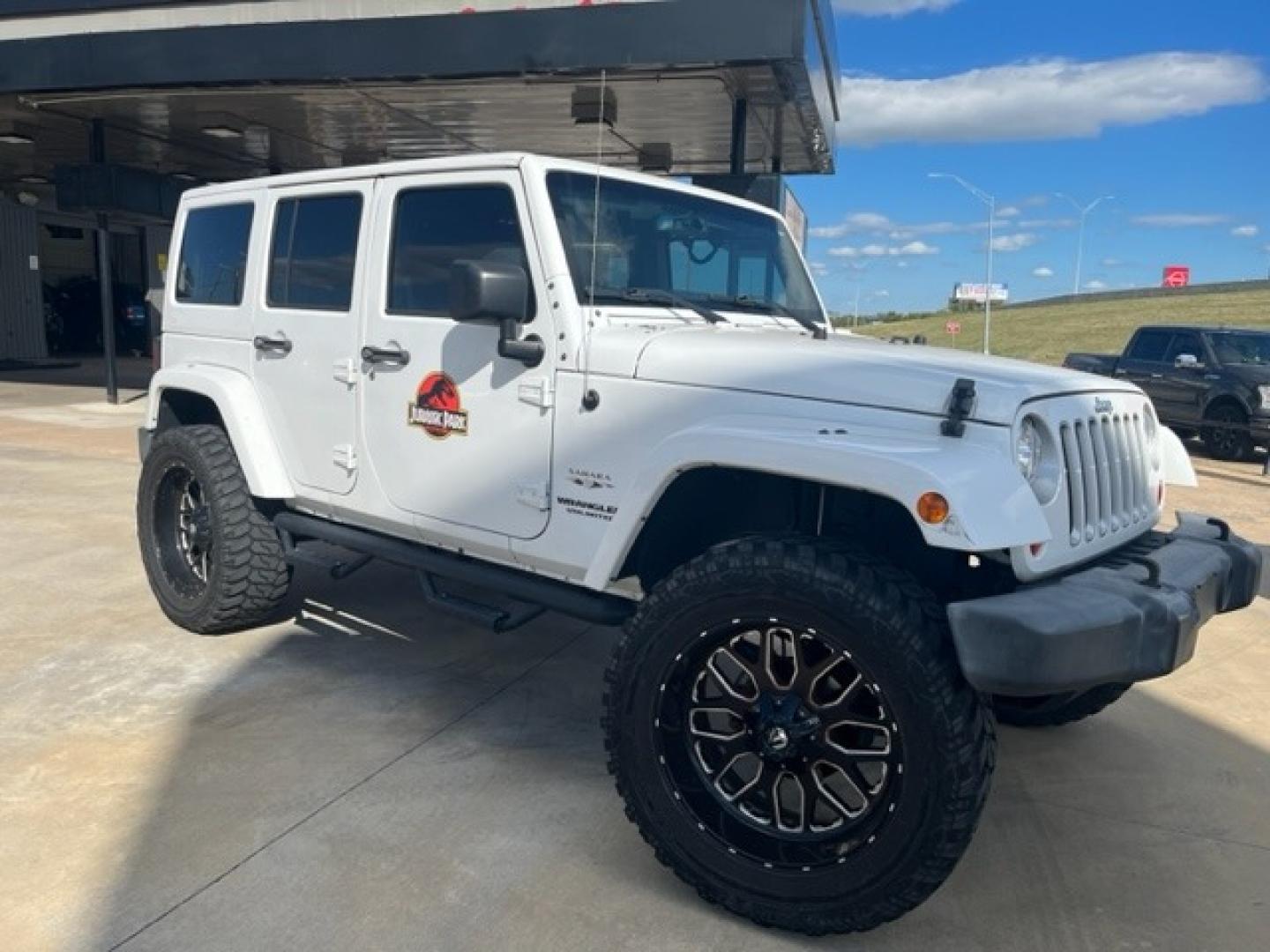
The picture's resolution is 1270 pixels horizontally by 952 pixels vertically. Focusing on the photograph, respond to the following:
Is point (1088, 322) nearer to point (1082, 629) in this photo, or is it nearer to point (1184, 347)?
point (1184, 347)

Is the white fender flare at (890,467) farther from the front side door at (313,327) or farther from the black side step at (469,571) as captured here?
the front side door at (313,327)

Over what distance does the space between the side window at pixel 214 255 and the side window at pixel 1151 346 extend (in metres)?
13.6

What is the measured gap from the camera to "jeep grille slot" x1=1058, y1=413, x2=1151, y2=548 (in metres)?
2.76

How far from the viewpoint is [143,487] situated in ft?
16.4

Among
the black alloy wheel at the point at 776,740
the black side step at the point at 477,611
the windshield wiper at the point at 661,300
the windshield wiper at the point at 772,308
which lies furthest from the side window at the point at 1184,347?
the black alloy wheel at the point at 776,740

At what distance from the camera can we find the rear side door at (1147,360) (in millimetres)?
14445

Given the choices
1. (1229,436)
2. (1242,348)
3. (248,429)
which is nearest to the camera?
(248,429)

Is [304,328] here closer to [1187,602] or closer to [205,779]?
[205,779]

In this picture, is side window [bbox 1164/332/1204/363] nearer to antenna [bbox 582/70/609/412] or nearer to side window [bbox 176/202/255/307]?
antenna [bbox 582/70/609/412]

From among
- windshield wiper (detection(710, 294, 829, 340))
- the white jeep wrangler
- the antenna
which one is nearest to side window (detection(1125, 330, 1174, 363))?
the white jeep wrangler

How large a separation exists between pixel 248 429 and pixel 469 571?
4.62 ft

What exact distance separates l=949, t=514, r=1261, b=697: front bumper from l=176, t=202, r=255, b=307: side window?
3594mm

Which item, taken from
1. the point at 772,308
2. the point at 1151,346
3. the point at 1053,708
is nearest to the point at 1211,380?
the point at 1151,346

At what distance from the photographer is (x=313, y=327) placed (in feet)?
13.5
